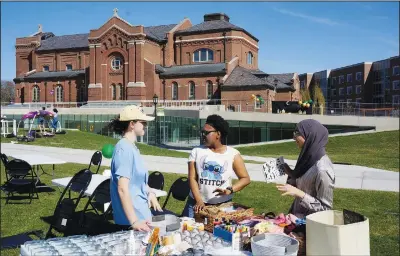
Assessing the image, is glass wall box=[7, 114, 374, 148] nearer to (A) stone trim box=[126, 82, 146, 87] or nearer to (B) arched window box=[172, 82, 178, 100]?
(A) stone trim box=[126, 82, 146, 87]

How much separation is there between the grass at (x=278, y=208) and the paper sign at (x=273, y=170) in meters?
3.80

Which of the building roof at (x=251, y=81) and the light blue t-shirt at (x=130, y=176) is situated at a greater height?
the building roof at (x=251, y=81)

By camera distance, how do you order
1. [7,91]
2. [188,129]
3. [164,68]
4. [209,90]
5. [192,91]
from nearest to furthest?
[188,129] < [209,90] < [192,91] < [164,68] < [7,91]

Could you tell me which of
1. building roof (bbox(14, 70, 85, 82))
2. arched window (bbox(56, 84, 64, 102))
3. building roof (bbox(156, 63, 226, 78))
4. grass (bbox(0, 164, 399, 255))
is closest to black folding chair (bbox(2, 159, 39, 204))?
grass (bbox(0, 164, 399, 255))

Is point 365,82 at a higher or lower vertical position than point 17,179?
higher

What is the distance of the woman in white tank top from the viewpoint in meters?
5.43

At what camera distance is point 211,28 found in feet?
196

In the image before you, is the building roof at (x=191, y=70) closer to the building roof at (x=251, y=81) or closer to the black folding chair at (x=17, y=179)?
the building roof at (x=251, y=81)

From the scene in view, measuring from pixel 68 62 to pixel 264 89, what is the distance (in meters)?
36.3

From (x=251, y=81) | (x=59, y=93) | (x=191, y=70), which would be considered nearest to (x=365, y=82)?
(x=251, y=81)

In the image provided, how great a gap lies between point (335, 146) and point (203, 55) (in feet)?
113

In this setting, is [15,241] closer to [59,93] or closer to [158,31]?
[158,31]

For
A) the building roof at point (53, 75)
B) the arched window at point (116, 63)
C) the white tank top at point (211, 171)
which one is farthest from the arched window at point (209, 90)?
the white tank top at point (211, 171)

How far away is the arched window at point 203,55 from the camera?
197 ft
